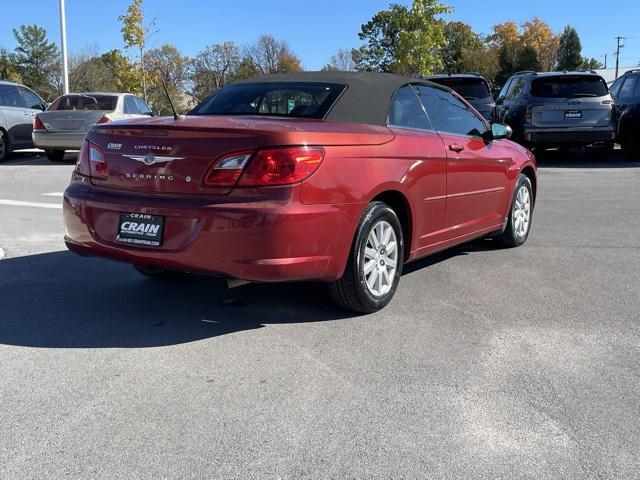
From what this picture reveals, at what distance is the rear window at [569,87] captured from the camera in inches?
533

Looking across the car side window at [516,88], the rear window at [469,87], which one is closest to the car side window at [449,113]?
the car side window at [516,88]

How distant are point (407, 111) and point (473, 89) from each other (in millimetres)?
10836

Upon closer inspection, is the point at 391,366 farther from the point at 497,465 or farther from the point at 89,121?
the point at 89,121

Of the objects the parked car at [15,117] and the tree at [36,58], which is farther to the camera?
the tree at [36,58]

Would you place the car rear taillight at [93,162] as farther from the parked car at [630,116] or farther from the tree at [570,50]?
the tree at [570,50]

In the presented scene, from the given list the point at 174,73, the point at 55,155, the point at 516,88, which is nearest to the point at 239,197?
the point at 516,88

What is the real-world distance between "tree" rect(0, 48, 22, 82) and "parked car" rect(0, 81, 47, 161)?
41.3 meters

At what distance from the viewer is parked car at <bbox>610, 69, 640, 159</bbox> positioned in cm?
1414

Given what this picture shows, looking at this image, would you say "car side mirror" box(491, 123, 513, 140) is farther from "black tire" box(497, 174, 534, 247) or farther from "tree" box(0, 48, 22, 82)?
"tree" box(0, 48, 22, 82)

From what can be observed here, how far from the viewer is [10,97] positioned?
15.9 m

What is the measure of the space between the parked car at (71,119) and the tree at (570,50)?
186 ft

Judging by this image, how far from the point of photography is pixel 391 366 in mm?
3639

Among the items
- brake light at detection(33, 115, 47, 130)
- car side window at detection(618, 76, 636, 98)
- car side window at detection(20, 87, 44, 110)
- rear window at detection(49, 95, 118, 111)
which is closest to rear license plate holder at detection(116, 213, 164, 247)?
brake light at detection(33, 115, 47, 130)

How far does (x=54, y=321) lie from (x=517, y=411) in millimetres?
2880
